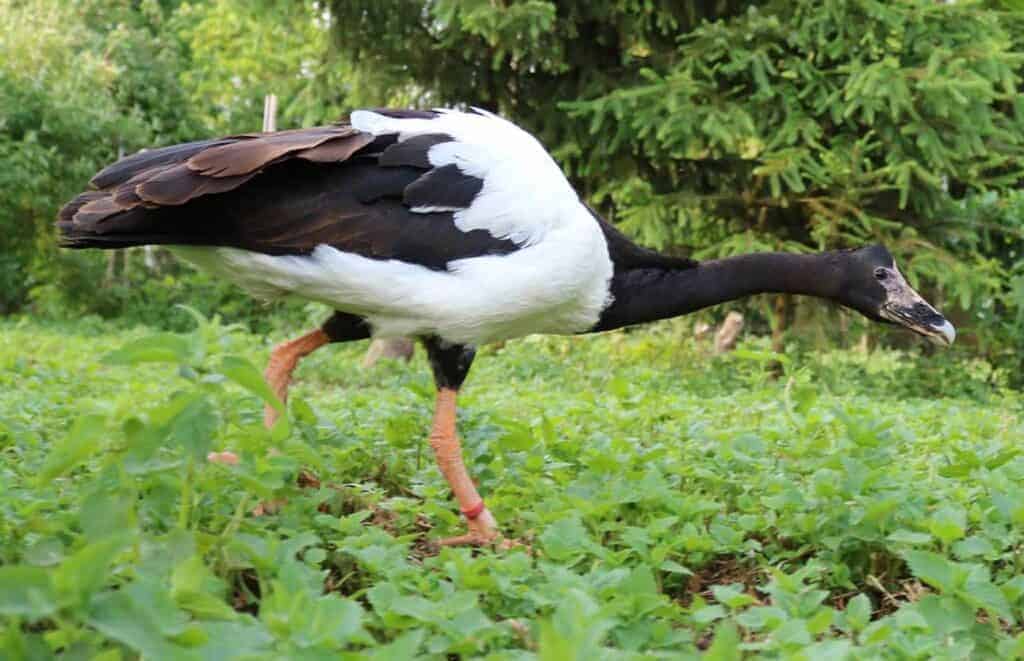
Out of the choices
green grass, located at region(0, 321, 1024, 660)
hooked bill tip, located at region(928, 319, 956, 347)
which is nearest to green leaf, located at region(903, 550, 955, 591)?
green grass, located at region(0, 321, 1024, 660)

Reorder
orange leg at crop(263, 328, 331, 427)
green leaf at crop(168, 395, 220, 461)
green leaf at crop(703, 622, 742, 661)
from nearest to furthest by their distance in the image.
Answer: green leaf at crop(703, 622, 742, 661), green leaf at crop(168, 395, 220, 461), orange leg at crop(263, 328, 331, 427)

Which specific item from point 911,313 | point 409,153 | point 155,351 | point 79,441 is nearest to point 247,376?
point 155,351

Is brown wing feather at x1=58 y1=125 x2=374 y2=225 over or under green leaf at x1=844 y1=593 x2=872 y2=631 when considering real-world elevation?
over

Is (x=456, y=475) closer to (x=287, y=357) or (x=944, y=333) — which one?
(x=287, y=357)

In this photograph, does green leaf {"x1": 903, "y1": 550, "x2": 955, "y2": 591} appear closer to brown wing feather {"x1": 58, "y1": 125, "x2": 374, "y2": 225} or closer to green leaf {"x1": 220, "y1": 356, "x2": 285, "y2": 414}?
green leaf {"x1": 220, "y1": 356, "x2": 285, "y2": 414}

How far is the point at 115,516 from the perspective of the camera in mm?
2443

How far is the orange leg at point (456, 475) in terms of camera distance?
3.70 meters

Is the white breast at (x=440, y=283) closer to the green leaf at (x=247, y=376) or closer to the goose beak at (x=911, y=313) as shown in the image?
the goose beak at (x=911, y=313)

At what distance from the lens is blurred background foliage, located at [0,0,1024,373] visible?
8938mm

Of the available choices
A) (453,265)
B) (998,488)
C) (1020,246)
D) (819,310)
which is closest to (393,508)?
(453,265)

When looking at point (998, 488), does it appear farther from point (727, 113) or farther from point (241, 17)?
point (241, 17)

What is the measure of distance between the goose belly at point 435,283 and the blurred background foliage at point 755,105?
15.9ft

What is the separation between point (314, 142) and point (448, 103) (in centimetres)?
657

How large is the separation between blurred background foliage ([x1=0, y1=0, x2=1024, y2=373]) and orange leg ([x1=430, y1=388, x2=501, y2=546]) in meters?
5.11
